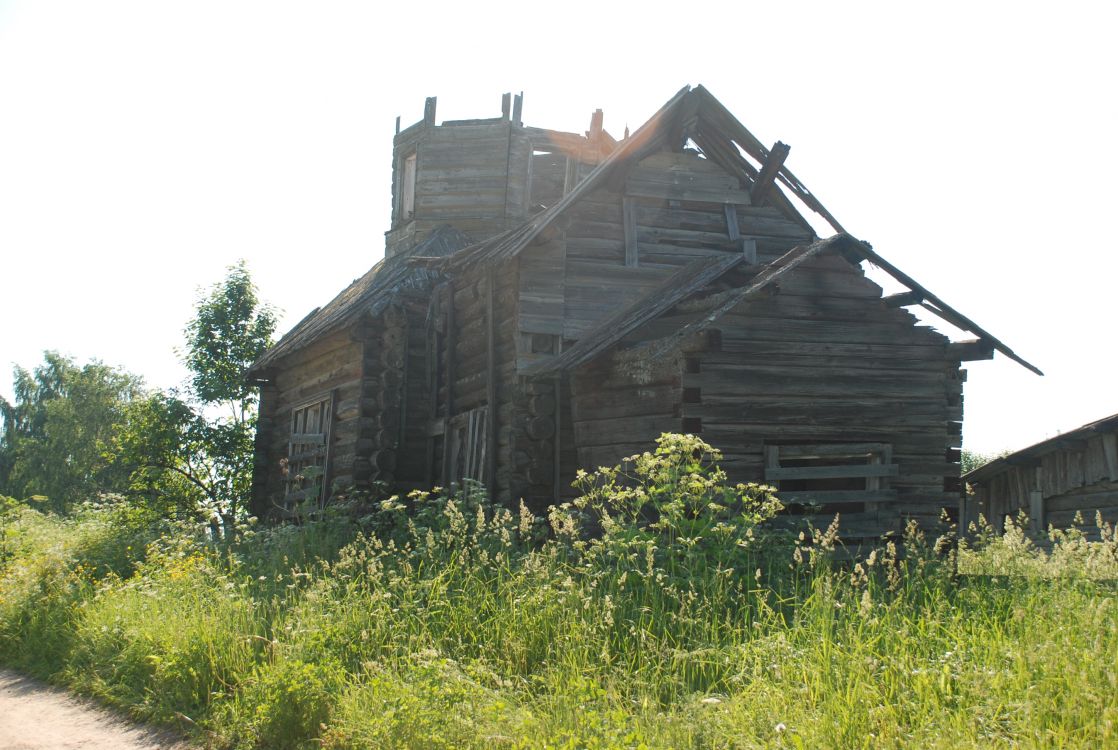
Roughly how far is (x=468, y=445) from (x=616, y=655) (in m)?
8.40

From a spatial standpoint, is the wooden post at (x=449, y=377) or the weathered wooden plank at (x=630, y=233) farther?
the wooden post at (x=449, y=377)

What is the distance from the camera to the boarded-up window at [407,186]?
73.3 ft

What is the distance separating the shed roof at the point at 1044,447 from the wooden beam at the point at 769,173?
7253 mm

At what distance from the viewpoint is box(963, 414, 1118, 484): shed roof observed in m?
16.3

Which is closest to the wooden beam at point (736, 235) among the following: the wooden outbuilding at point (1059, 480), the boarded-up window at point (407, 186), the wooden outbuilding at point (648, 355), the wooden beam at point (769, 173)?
the wooden outbuilding at point (648, 355)

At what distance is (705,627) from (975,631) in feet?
4.95

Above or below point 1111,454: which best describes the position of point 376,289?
above

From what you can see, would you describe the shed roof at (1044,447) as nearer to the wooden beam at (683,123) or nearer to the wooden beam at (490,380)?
the wooden beam at (683,123)

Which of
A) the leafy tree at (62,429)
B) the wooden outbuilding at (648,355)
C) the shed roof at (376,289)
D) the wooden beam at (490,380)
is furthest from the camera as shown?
the leafy tree at (62,429)

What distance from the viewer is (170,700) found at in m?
Answer: 6.26

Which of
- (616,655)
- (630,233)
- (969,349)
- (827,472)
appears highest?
(630,233)

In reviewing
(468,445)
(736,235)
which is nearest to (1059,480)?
(736,235)

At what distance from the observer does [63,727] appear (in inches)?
243

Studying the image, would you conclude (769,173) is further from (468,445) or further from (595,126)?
(595,126)
